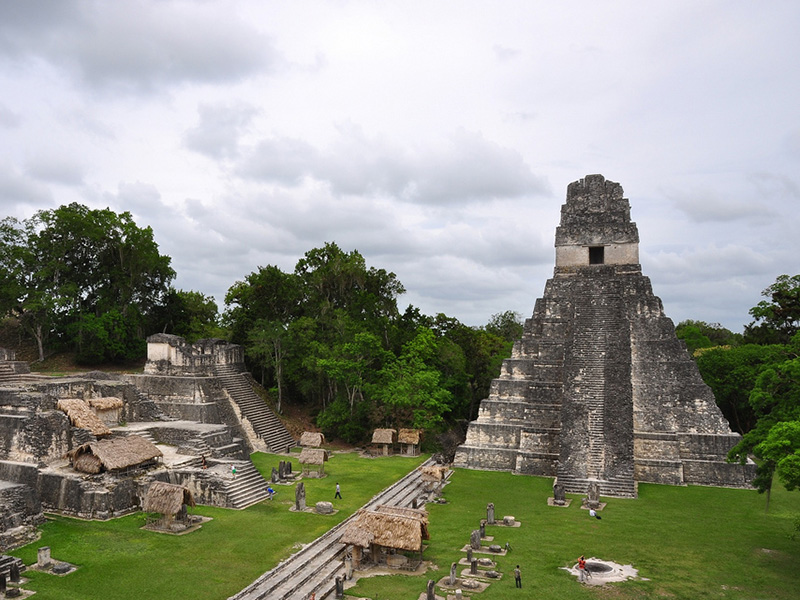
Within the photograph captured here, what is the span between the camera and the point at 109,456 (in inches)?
727

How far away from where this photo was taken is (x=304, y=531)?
17.1 metres

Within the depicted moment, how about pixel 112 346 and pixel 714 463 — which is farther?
pixel 112 346

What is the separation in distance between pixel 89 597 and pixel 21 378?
63.4 ft

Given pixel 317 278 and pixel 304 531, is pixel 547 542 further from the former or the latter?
pixel 317 278

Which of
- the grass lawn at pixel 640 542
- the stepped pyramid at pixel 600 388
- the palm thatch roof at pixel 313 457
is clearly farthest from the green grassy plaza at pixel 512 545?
the stepped pyramid at pixel 600 388

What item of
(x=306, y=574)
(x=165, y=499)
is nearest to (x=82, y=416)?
(x=165, y=499)

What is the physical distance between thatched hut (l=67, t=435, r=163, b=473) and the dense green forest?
40.1ft

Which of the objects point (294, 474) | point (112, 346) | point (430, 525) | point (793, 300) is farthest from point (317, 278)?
point (793, 300)

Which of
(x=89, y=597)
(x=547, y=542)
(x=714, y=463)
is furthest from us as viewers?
(x=714, y=463)

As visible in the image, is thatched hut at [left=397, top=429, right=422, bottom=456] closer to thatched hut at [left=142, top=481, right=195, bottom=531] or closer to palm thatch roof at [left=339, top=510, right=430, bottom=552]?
thatched hut at [left=142, top=481, right=195, bottom=531]

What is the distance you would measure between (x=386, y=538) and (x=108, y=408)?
48.9 ft

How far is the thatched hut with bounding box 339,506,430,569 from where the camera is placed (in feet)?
47.2

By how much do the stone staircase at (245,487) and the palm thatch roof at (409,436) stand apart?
28.9 feet

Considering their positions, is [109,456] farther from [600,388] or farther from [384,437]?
[600,388]
